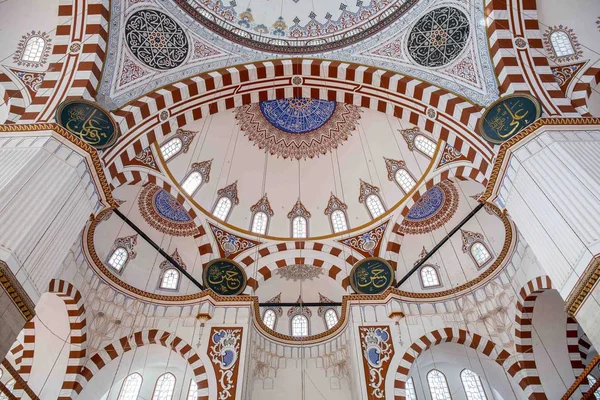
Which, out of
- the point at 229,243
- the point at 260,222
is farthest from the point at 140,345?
the point at 260,222

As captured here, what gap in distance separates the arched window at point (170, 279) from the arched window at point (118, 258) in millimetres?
996

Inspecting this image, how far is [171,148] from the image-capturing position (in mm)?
9906

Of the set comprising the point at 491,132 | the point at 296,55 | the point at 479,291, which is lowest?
the point at 479,291

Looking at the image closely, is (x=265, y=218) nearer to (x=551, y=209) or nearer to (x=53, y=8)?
(x=53, y=8)

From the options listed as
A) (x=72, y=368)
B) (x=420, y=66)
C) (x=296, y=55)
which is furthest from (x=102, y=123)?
(x=420, y=66)

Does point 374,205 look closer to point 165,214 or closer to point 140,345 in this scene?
point 165,214

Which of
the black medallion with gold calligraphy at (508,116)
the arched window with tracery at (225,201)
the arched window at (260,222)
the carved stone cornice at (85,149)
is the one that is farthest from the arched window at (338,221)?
the carved stone cornice at (85,149)

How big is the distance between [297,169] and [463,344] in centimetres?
585

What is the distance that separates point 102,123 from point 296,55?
409 cm

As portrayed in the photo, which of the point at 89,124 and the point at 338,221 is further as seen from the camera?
the point at 338,221

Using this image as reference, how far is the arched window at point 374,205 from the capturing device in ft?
35.0

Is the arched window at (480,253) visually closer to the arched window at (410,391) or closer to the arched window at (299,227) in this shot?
the arched window at (410,391)

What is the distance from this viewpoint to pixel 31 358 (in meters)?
8.71

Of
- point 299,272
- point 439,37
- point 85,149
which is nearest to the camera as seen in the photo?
point 85,149
